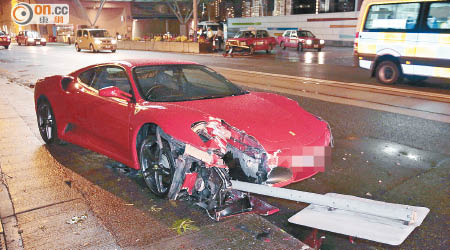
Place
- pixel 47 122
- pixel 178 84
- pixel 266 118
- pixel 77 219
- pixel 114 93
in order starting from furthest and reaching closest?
pixel 47 122 → pixel 178 84 → pixel 114 93 → pixel 266 118 → pixel 77 219

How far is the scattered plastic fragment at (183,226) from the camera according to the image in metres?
3.43

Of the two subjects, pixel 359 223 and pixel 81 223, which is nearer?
pixel 359 223

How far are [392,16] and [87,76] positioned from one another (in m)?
10.1

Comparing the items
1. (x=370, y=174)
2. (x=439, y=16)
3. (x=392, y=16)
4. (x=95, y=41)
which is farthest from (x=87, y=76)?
(x=95, y=41)

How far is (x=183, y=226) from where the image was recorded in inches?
138

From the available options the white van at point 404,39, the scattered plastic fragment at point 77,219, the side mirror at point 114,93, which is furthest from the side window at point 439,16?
the scattered plastic fragment at point 77,219

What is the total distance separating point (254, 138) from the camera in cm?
370

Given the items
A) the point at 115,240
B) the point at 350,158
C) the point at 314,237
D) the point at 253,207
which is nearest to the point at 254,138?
the point at 253,207

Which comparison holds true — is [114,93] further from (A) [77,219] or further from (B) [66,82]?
(B) [66,82]

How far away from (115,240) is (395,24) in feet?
37.4

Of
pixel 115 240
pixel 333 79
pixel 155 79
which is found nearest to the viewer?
pixel 115 240

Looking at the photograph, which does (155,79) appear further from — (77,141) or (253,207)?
(253,207)

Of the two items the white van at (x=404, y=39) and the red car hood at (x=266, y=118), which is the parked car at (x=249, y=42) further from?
the red car hood at (x=266, y=118)

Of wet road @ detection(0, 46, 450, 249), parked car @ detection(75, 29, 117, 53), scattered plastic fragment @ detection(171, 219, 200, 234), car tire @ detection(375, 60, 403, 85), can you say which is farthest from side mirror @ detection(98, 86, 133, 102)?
parked car @ detection(75, 29, 117, 53)
